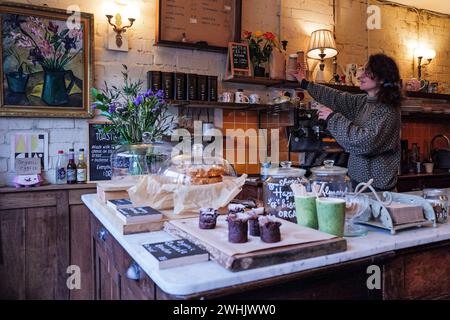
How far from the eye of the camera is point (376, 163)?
2150 mm

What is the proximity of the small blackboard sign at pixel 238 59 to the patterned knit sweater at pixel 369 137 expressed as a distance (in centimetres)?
128

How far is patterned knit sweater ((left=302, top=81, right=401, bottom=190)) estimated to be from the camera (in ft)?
6.46

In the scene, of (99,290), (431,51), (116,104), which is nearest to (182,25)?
(116,104)

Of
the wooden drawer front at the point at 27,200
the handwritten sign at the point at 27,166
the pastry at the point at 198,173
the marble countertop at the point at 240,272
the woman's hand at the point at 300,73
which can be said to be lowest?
the wooden drawer front at the point at 27,200

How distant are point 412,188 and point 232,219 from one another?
363 cm

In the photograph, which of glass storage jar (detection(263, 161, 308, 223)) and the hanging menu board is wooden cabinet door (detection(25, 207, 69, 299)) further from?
glass storage jar (detection(263, 161, 308, 223))

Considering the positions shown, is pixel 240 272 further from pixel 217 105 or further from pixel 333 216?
pixel 217 105

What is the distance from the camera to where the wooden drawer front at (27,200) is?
2.75 m

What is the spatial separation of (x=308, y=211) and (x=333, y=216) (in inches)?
3.9

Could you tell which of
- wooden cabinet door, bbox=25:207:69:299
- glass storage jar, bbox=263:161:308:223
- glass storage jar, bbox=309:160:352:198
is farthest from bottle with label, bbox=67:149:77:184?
glass storage jar, bbox=309:160:352:198

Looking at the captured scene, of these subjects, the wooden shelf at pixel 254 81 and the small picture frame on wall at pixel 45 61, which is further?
the wooden shelf at pixel 254 81

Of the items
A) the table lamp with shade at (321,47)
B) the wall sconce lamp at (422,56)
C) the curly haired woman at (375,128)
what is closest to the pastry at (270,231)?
the curly haired woman at (375,128)

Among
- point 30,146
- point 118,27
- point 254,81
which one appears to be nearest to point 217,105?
point 254,81

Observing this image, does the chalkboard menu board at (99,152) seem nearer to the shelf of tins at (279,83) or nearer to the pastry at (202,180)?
the shelf of tins at (279,83)
